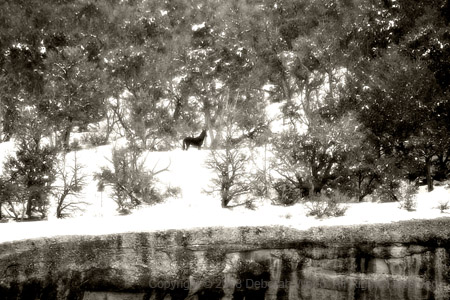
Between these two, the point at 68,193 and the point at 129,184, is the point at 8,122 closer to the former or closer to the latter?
the point at 68,193

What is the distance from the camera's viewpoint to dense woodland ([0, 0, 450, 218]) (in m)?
21.5

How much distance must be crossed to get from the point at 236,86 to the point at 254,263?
20.1m

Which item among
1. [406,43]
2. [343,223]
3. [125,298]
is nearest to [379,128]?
[406,43]

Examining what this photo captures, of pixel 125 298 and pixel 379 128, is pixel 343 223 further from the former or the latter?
pixel 379 128

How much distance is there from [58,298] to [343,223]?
7.84 metres

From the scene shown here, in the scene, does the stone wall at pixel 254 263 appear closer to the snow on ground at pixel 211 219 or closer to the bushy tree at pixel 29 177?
the snow on ground at pixel 211 219

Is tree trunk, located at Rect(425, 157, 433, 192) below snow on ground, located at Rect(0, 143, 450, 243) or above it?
above

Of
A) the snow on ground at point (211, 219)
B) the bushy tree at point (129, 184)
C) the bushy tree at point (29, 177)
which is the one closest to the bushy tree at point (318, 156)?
the snow on ground at point (211, 219)

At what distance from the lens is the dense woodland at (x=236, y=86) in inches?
847

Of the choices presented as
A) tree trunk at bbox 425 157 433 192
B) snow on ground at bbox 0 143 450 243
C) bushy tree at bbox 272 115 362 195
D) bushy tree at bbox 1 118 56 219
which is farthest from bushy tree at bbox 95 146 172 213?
tree trunk at bbox 425 157 433 192

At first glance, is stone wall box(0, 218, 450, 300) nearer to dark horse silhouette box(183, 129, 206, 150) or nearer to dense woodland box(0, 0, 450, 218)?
dense woodland box(0, 0, 450, 218)

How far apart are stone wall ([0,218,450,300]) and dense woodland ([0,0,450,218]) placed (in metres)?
5.60

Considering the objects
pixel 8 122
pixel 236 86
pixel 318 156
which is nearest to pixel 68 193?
pixel 318 156

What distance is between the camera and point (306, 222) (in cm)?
1465
